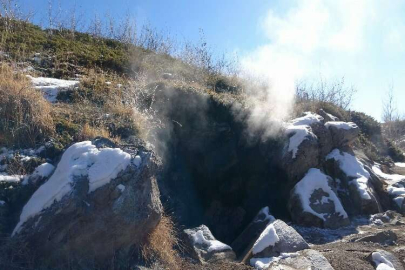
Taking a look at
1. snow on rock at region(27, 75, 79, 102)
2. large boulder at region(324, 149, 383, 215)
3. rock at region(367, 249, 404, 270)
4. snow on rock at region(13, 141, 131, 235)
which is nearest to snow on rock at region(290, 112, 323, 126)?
large boulder at region(324, 149, 383, 215)

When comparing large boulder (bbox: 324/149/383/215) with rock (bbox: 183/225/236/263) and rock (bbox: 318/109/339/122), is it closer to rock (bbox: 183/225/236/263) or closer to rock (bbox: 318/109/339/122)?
rock (bbox: 318/109/339/122)

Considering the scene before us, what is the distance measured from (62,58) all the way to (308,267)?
22.7ft

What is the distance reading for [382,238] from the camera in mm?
6652

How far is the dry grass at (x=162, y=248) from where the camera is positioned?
5.23m

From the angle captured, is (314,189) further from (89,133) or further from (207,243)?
(89,133)

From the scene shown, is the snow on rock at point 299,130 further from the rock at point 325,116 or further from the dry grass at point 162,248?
the dry grass at point 162,248

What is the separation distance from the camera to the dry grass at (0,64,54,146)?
18.8 feet

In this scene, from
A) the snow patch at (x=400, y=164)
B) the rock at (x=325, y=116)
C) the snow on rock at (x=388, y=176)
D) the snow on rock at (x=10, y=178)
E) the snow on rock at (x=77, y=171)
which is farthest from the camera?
the snow patch at (x=400, y=164)

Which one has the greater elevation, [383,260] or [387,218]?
[387,218]

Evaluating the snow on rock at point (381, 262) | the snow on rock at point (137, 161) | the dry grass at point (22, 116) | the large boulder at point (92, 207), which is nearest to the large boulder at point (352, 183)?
the snow on rock at point (381, 262)

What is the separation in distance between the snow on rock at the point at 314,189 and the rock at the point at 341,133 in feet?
3.56

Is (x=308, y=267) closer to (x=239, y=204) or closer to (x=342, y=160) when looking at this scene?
(x=239, y=204)

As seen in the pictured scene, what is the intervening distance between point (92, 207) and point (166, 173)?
9.83 ft

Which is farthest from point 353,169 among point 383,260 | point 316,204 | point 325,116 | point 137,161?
point 137,161
